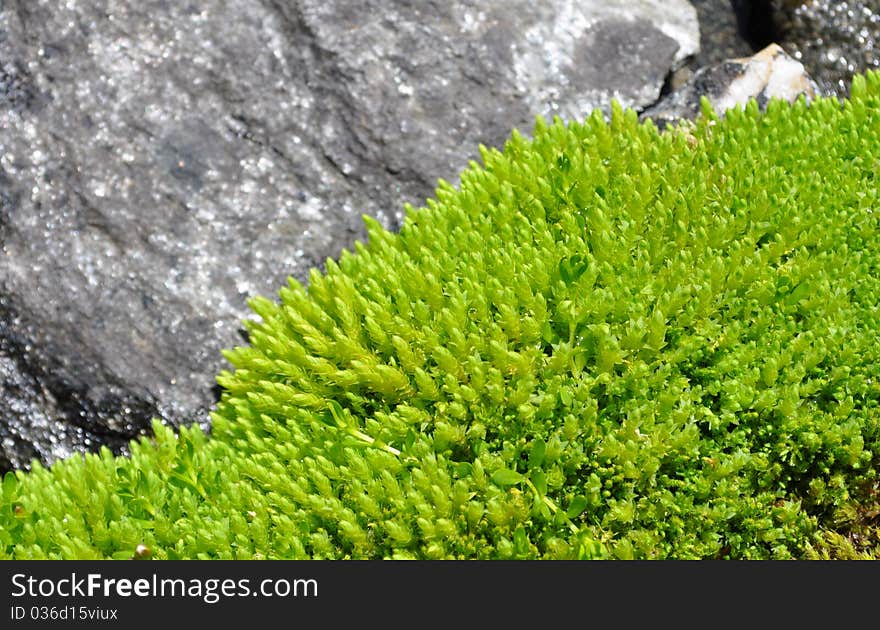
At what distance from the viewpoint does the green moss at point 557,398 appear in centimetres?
300

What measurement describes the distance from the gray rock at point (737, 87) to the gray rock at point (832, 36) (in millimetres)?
1078

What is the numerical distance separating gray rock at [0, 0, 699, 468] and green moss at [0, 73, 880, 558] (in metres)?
0.44

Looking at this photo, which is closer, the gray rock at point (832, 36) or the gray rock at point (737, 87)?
the gray rock at point (737, 87)

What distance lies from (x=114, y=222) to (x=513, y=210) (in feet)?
6.16

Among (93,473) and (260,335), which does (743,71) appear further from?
(93,473)

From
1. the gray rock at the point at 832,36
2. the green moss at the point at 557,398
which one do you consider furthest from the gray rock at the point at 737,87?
the gray rock at the point at 832,36

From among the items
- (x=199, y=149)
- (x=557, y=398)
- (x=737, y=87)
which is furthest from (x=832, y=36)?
(x=199, y=149)

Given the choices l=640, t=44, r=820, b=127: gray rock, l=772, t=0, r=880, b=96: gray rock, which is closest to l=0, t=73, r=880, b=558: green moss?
l=640, t=44, r=820, b=127: gray rock

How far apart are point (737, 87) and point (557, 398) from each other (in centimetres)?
226

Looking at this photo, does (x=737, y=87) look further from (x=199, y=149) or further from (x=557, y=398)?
(x=199, y=149)

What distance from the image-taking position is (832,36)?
18.1ft

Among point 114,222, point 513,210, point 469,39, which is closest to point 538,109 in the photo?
point 469,39

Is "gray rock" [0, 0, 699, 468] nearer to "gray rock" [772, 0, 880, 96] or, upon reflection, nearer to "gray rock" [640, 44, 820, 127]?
"gray rock" [640, 44, 820, 127]

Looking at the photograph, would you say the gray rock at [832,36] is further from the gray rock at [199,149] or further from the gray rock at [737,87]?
the gray rock at [199,149]
